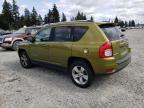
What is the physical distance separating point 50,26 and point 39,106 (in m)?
3.14

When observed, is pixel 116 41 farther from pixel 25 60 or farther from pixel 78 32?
pixel 25 60

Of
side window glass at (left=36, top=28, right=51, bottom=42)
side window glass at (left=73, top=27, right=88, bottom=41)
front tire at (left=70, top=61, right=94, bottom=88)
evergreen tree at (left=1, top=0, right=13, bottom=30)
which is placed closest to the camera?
front tire at (left=70, top=61, right=94, bottom=88)

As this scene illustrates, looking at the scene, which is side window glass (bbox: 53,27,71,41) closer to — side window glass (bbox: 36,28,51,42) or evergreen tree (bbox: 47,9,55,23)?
side window glass (bbox: 36,28,51,42)

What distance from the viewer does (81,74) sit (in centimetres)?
599

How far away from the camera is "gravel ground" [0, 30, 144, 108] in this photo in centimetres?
491

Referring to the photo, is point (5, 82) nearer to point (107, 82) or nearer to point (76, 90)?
point (76, 90)

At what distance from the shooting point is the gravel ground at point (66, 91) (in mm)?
4910

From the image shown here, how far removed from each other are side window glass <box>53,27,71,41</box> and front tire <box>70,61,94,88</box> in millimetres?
831

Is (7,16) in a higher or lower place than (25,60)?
higher

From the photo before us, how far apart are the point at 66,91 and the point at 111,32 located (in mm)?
2037

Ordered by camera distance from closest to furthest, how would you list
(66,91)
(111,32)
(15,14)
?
(66,91) → (111,32) → (15,14)

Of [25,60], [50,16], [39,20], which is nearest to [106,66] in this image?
[25,60]

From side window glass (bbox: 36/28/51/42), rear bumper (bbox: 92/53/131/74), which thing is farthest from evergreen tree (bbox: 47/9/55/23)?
rear bumper (bbox: 92/53/131/74)

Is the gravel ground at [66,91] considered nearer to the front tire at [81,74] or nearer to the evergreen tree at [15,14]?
the front tire at [81,74]
